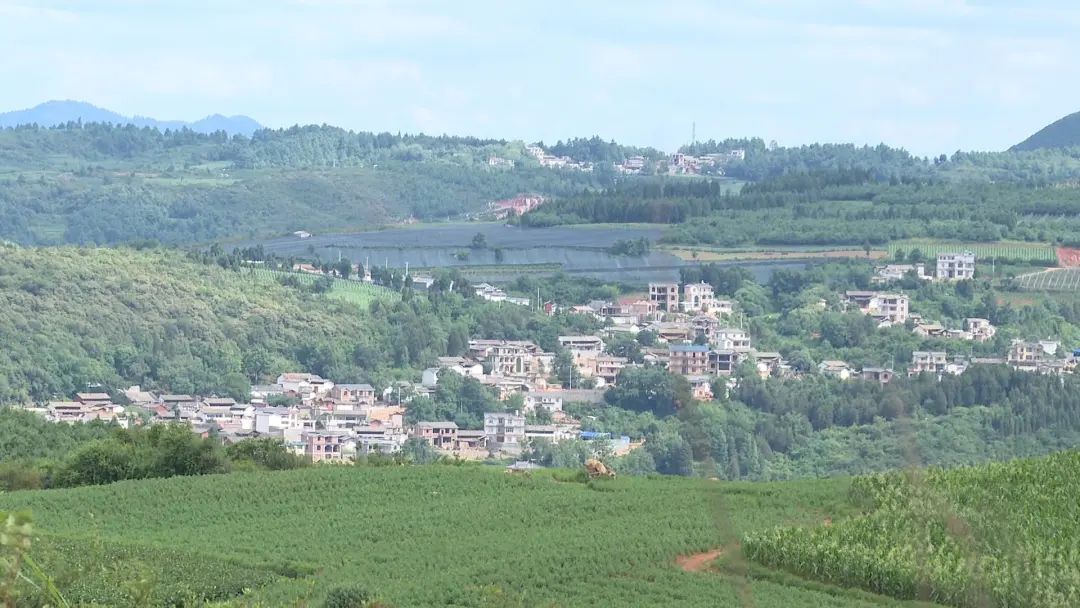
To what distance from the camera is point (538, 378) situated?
81.8 metres

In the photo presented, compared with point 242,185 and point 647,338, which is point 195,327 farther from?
point 242,185

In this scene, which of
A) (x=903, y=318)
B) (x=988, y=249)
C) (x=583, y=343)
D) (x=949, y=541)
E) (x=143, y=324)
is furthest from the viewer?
(x=988, y=249)

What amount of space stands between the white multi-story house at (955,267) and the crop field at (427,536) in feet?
214

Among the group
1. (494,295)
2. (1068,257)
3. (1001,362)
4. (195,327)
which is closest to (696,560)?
(1001,362)

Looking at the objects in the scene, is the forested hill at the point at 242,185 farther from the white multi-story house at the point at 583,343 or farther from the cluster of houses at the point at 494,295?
the white multi-story house at the point at 583,343

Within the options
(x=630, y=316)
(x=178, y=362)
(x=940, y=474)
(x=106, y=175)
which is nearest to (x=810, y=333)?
(x=630, y=316)

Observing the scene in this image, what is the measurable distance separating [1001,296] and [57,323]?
38.9 meters

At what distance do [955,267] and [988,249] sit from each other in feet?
12.7

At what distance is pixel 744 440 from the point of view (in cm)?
5366

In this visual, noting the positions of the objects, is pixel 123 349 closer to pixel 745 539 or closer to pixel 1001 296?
pixel 1001 296

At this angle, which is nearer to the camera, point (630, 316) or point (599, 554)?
point (599, 554)

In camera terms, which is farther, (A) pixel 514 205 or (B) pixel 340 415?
(A) pixel 514 205

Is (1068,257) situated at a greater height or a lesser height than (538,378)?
greater

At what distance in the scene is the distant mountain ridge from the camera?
184 metres
